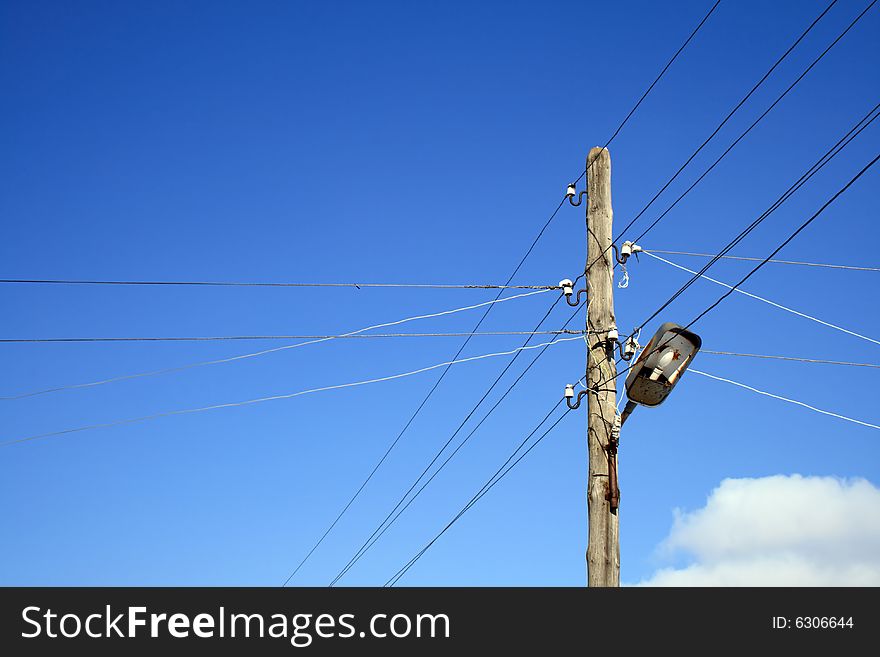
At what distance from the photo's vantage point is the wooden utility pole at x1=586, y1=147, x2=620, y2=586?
30.2 ft

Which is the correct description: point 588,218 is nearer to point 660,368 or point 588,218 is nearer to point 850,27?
point 660,368

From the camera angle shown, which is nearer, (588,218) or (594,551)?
(594,551)

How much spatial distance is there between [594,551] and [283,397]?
6.61 meters

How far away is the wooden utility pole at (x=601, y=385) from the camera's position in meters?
9.21

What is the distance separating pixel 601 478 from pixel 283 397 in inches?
250

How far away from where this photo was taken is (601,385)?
9.98 m
